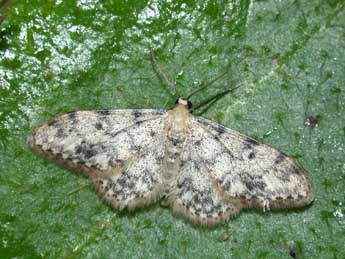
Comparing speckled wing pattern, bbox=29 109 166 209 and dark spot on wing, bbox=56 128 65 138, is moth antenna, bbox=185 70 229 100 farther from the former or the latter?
dark spot on wing, bbox=56 128 65 138

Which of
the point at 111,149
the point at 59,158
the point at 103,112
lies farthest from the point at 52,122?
the point at 111,149

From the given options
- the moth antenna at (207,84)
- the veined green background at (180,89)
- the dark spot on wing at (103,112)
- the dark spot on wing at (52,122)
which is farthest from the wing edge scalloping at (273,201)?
the dark spot on wing at (52,122)

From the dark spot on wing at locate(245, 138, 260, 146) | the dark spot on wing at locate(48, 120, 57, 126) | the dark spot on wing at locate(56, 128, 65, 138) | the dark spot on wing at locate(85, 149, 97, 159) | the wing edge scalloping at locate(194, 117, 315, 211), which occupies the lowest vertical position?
the wing edge scalloping at locate(194, 117, 315, 211)

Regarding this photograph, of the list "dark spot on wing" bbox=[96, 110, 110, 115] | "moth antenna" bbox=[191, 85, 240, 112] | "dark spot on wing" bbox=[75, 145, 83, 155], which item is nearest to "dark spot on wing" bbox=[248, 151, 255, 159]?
"moth antenna" bbox=[191, 85, 240, 112]

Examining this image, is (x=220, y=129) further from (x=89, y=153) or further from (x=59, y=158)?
(x=59, y=158)

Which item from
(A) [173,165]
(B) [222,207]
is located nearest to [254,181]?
(B) [222,207]

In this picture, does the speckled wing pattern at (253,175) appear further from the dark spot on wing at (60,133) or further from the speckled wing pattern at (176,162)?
the dark spot on wing at (60,133)
